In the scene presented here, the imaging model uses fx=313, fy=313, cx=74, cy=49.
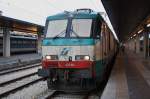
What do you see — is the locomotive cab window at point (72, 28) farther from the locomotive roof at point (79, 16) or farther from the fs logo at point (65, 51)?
the fs logo at point (65, 51)

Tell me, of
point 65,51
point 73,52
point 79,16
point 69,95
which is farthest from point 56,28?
point 69,95

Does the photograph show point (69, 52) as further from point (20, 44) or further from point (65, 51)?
point (20, 44)

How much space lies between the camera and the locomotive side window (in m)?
11.0

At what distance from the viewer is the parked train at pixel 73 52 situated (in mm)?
10242

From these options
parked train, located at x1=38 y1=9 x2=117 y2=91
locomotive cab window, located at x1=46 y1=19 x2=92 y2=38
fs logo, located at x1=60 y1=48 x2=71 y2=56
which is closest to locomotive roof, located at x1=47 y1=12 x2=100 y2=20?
parked train, located at x1=38 y1=9 x2=117 y2=91

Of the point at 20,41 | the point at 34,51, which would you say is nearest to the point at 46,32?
the point at 20,41

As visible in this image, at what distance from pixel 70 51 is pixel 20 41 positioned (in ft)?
88.8

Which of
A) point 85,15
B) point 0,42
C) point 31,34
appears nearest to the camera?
point 85,15

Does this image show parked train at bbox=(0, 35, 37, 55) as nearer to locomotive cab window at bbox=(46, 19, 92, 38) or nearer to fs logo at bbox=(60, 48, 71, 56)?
locomotive cab window at bbox=(46, 19, 92, 38)

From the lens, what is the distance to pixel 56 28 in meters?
11.1

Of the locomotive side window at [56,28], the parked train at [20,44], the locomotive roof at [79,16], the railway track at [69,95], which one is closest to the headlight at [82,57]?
the locomotive side window at [56,28]

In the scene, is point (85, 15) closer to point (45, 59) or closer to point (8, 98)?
point (45, 59)

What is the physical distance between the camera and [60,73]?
1053 cm

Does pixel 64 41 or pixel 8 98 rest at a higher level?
pixel 64 41
